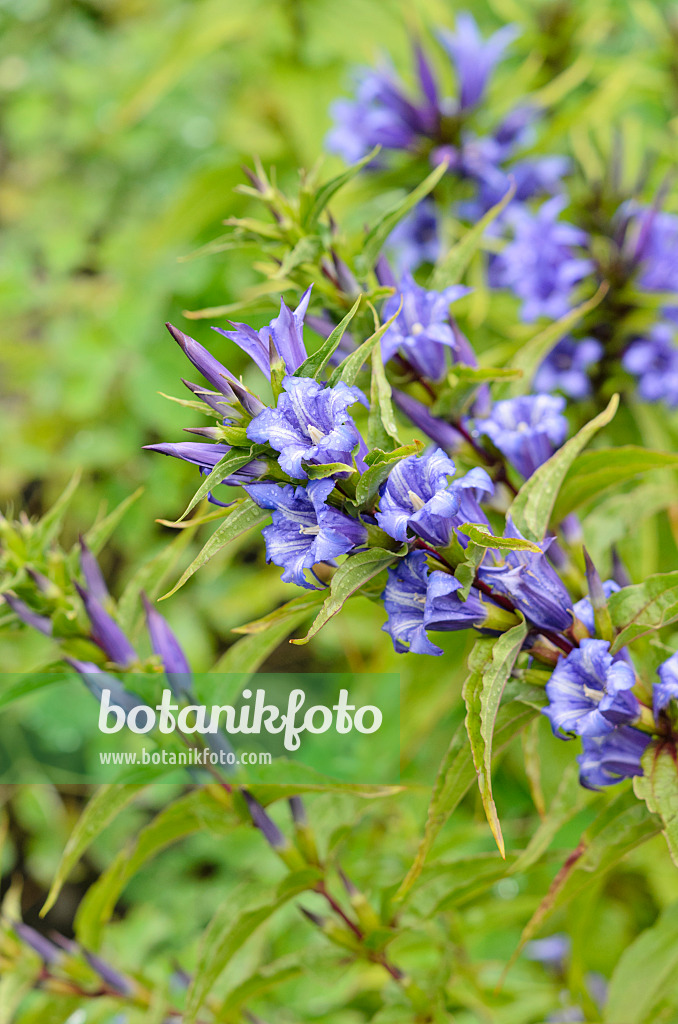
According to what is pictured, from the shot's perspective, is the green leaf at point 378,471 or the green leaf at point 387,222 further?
the green leaf at point 387,222

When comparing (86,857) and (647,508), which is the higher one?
(647,508)

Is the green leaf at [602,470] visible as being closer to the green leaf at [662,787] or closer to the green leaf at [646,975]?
the green leaf at [662,787]

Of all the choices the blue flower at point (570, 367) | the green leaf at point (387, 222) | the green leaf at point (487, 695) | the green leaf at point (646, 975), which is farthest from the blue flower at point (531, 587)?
the blue flower at point (570, 367)

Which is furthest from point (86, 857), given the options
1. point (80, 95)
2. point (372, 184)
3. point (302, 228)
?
point (80, 95)

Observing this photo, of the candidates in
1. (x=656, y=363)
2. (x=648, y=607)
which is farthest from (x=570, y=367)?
(x=648, y=607)

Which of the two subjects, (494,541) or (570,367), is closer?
(494,541)

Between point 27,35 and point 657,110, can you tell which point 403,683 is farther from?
point 27,35

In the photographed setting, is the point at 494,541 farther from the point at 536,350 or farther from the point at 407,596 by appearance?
the point at 536,350
